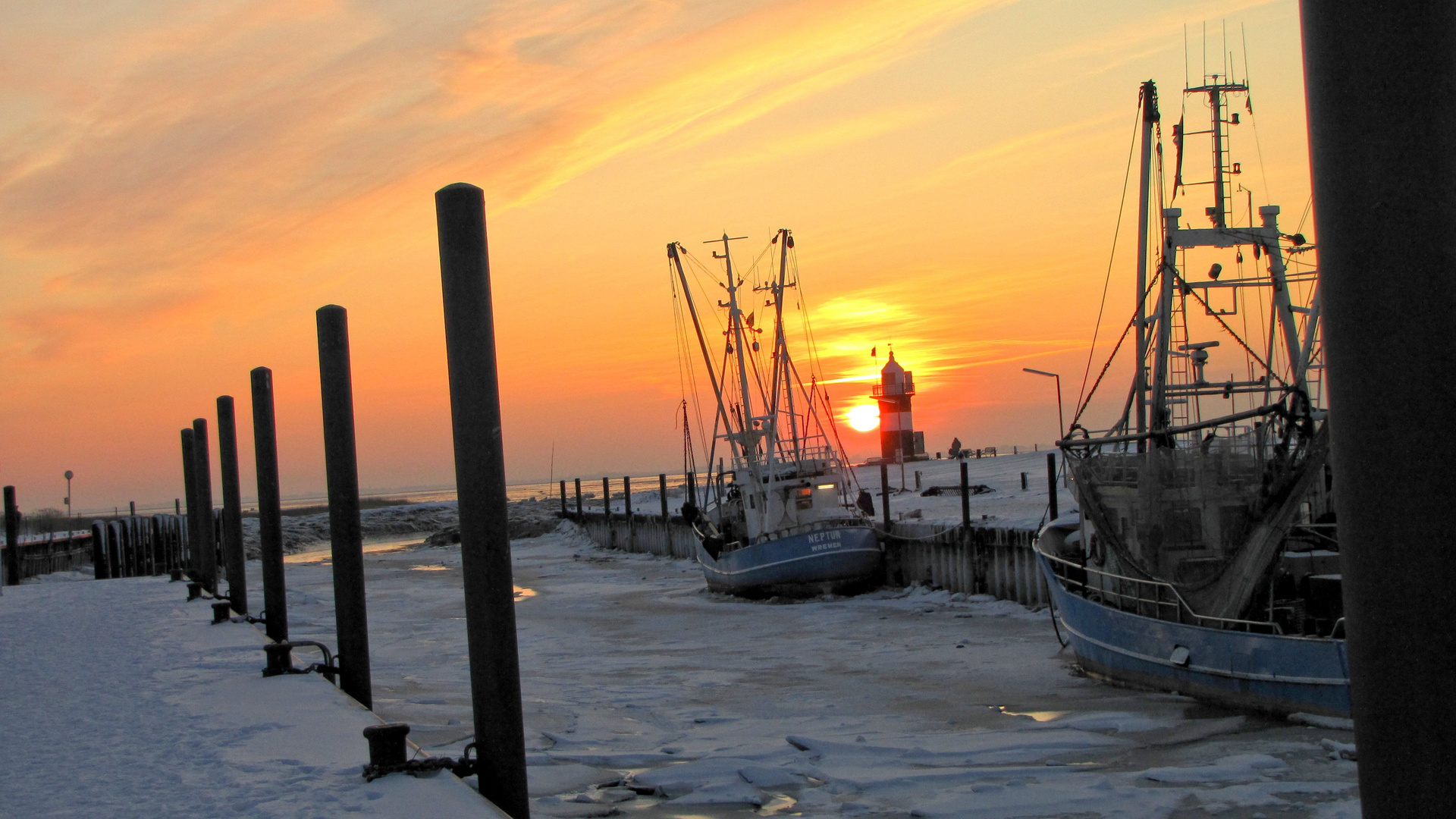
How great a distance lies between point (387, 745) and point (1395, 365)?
19.6 feet

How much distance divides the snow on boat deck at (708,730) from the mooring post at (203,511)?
1968 mm

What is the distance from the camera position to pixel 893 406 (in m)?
85.8

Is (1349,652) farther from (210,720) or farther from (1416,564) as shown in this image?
(210,720)

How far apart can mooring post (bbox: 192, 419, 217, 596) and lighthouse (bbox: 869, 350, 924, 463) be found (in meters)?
65.5

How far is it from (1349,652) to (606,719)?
10448 mm

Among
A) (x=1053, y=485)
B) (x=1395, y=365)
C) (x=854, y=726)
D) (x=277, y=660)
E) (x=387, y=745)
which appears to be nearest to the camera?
(x=1395, y=365)

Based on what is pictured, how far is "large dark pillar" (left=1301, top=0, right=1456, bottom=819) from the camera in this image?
1736mm

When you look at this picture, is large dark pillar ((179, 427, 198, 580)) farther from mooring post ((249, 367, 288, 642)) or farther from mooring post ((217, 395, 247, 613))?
mooring post ((249, 367, 288, 642))

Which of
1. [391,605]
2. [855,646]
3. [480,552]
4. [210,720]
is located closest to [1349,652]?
[480,552]

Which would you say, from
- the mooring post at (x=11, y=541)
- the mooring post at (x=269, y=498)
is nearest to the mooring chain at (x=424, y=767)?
the mooring post at (x=269, y=498)

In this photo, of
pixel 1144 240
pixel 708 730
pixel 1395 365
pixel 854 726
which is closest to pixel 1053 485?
pixel 1144 240

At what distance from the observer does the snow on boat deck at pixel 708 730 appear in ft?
24.1

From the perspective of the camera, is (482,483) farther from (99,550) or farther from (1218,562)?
(99,550)

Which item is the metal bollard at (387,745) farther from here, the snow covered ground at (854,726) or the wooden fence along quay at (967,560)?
the wooden fence along quay at (967,560)
